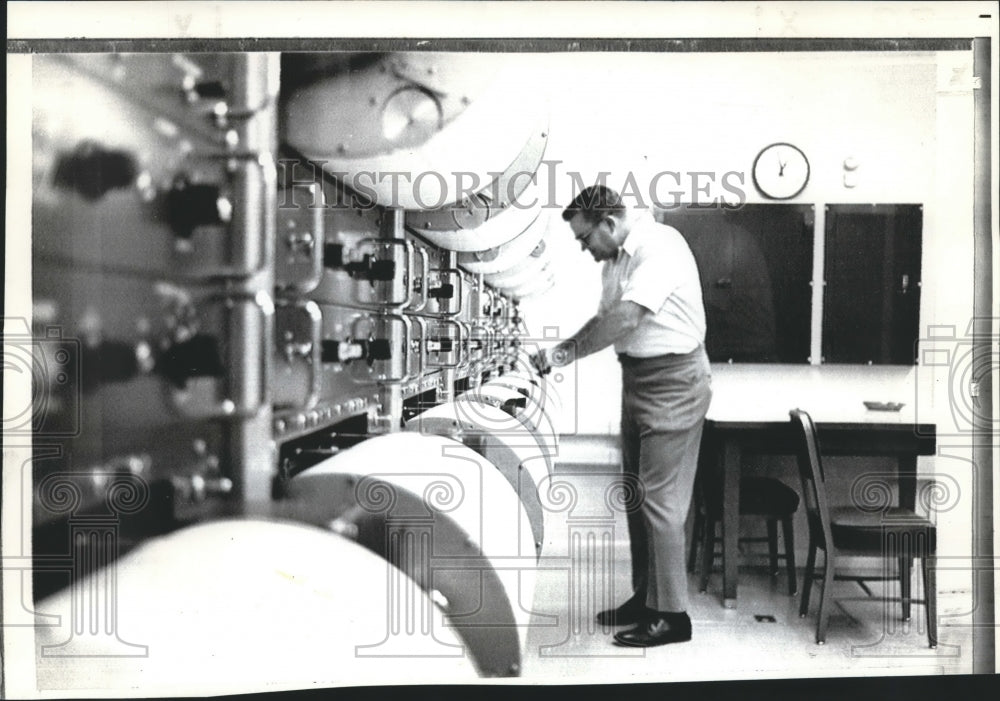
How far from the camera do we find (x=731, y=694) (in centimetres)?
182

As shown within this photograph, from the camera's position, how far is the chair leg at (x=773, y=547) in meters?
1.73

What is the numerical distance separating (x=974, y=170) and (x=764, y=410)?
Result: 71 centimetres

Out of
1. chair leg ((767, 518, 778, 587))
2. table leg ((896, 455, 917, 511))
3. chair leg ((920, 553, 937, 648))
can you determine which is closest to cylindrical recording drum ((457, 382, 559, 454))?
chair leg ((767, 518, 778, 587))

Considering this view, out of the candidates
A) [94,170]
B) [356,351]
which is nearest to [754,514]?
[356,351]

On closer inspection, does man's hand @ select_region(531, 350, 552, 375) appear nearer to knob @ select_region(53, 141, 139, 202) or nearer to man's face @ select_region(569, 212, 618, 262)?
man's face @ select_region(569, 212, 618, 262)

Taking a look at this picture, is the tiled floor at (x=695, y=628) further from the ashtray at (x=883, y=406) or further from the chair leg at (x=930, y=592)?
the ashtray at (x=883, y=406)

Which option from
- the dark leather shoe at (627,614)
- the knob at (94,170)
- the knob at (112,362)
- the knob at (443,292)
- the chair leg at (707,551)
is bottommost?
the dark leather shoe at (627,614)

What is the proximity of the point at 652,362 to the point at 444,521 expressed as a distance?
0.56 metres

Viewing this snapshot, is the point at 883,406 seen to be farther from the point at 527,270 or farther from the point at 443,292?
the point at 443,292

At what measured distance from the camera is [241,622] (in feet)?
5.59

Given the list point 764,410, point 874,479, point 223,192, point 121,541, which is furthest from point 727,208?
point 121,541

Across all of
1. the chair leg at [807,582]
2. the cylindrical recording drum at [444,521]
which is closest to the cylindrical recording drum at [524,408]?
the cylindrical recording drum at [444,521]

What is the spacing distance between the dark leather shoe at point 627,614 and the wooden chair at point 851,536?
351mm

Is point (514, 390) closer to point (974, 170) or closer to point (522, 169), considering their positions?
point (522, 169)
